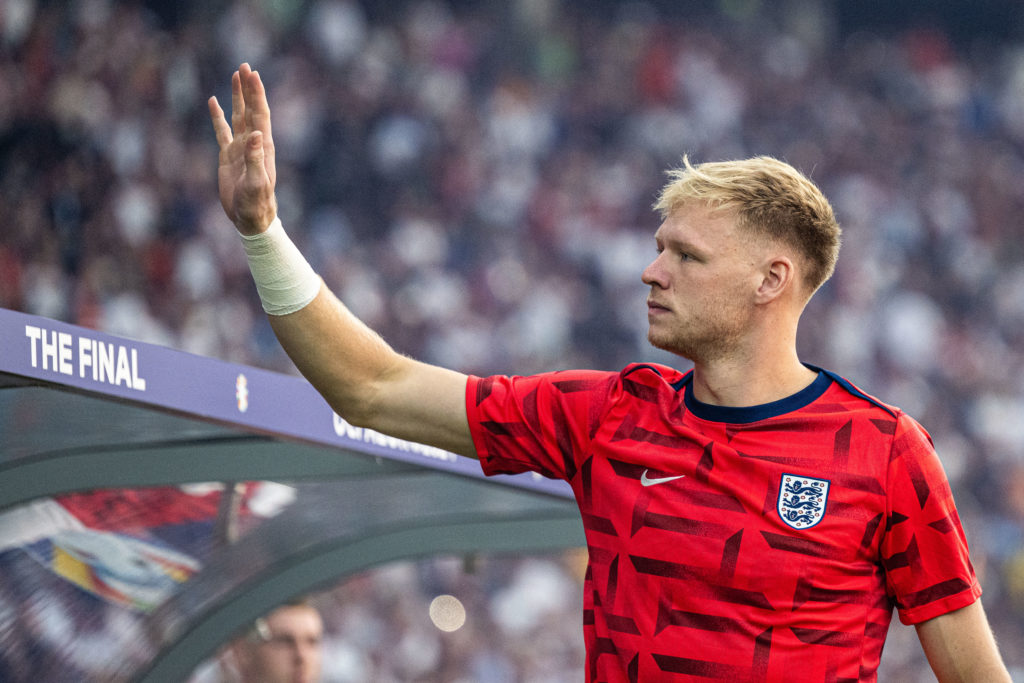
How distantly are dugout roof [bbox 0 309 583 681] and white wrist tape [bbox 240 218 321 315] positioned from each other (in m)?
0.31

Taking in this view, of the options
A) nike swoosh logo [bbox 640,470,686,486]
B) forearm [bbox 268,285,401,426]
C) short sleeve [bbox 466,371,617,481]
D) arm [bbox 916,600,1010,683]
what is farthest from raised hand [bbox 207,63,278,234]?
arm [bbox 916,600,1010,683]

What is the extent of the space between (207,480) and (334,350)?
0.67 metres

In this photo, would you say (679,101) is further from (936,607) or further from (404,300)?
(936,607)

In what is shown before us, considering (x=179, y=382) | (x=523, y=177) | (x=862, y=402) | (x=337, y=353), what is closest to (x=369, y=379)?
(x=337, y=353)

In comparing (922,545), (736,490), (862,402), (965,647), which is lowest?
(965,647)

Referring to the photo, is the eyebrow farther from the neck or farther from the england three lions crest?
the england three lions crest

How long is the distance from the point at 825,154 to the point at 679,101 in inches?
65.1

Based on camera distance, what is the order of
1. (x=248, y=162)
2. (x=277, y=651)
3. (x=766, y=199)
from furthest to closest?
(x=277, y=651) < (x=766, y=199) < (x=248, y=162)

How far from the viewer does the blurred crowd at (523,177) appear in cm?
841

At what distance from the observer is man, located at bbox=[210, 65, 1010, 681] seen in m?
1.92

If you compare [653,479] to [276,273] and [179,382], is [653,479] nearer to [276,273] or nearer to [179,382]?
[276,273]

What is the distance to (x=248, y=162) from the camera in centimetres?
191

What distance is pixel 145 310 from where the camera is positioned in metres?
8.13

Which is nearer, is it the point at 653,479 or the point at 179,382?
the point at 653,479
